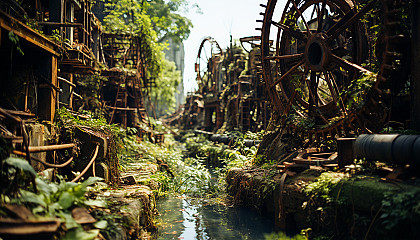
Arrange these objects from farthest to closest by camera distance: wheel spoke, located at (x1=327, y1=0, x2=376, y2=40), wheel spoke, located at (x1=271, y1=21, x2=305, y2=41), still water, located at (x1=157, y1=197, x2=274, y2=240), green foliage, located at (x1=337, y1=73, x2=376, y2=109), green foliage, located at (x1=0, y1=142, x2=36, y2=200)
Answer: wheel spoke, located at (x1=271, y1=21, x2=305, y2=41)
wheel spoke, located at (x1=327, y1=0, x2=376, y2=40)
still water, located at (x1=157, y1=197, x2=274, y2=240)
green foliage, located at (x1=337, y1=73, x2=376, y2=109)
green foliage, located at (x1=0, y1=142, x2=36, y2=200)

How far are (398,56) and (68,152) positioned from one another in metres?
6.57

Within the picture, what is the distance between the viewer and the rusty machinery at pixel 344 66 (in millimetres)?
6270

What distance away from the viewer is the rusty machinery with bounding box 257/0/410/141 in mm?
6270

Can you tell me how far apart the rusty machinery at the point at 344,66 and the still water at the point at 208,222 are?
2.55 metres

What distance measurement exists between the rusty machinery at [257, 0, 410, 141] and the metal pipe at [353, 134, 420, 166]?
4.36ft

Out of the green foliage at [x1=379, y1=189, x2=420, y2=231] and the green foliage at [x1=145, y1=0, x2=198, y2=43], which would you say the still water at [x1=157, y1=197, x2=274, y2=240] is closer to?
the green foliage at [x1=379, y1=189, x2=420, y2=231]

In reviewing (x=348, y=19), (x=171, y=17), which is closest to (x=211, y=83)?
(x=171, y=17)

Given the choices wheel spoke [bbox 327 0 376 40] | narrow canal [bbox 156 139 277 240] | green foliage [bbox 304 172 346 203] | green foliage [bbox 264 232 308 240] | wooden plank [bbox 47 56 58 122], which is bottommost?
narrow canal [bbox 156 139 277 240]

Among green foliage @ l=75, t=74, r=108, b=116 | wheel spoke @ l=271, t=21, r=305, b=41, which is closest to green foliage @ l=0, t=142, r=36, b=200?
wheel spoke @ l=271, t=21, r=305, b=41

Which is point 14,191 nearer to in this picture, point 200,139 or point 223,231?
point 223,231

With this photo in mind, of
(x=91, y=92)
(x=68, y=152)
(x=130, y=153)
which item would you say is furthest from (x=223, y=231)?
(x=91, y=92)

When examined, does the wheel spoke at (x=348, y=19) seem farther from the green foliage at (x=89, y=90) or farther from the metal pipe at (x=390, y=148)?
the green foliage at (x=89, y=90)

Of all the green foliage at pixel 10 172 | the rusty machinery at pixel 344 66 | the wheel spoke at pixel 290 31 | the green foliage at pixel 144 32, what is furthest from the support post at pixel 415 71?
the green foliage at pixel 144 32

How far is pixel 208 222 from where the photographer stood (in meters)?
7.39
